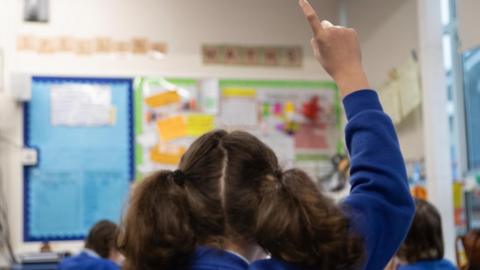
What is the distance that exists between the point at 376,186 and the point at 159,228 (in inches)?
11.4

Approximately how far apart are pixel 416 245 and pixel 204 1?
94.1 inches

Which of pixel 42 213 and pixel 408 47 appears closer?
pixel 408 47

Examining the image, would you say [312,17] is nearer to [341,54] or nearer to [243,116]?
[341,54]

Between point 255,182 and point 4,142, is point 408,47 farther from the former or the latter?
point 255,182

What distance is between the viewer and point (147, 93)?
4137 mm

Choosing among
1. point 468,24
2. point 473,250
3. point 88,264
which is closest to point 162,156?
point 88,264

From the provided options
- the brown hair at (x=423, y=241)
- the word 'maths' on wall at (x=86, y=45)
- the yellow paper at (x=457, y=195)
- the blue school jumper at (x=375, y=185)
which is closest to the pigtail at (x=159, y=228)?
the blue school jumper at (x=375, y=185)

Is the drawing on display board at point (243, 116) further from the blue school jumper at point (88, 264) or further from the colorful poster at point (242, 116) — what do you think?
the blue school jumper at point (88, 264)

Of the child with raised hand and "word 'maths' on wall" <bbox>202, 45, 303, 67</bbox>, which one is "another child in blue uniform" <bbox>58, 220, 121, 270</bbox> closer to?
"word 'maths' on wall" <bbox>202, 45, 303, 67</bbox>

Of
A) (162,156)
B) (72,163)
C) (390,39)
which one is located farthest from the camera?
(162,156)

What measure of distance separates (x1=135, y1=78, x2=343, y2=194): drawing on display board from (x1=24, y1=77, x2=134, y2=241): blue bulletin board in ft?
0.39

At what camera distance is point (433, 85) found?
3365mm

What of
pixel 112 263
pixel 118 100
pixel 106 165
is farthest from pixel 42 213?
pixel 112 263

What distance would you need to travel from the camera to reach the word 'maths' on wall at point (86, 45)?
4020mm
